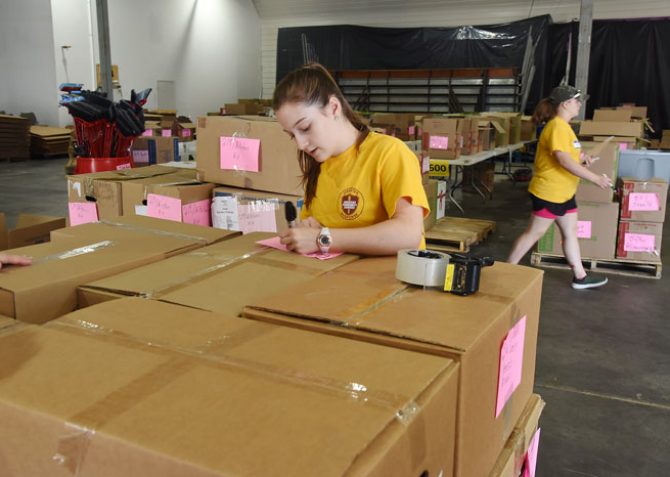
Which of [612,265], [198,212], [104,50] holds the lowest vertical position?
[612,265]

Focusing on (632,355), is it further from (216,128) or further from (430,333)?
(430,333)

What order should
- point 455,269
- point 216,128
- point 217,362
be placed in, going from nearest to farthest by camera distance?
point 217,362
point 455,269
point 216,128

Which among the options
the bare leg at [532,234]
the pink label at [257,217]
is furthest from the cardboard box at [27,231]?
the bare leg at [532,234]

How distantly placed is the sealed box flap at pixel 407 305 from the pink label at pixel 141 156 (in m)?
3.85

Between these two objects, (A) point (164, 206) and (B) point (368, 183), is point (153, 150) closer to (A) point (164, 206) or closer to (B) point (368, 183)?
(A) point (164, 206)

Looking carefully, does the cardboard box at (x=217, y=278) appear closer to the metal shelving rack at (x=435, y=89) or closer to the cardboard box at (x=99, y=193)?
the cardboard box at (x=99, y=193)

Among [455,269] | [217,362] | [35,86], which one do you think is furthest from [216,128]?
[35,86]

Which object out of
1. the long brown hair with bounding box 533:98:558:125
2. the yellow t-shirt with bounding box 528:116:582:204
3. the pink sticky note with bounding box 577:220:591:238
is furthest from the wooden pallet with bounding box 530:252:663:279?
the long brown hair with bounding box 533:98:558:125

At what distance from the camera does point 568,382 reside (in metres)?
2.65

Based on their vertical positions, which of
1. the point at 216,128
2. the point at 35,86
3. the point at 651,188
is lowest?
the point at 651,188

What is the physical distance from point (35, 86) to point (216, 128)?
10474 millimetres

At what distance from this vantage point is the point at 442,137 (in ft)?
19.0

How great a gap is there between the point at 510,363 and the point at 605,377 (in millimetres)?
1979

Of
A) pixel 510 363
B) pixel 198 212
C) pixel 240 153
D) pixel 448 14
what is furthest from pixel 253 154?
pixel 448 14
